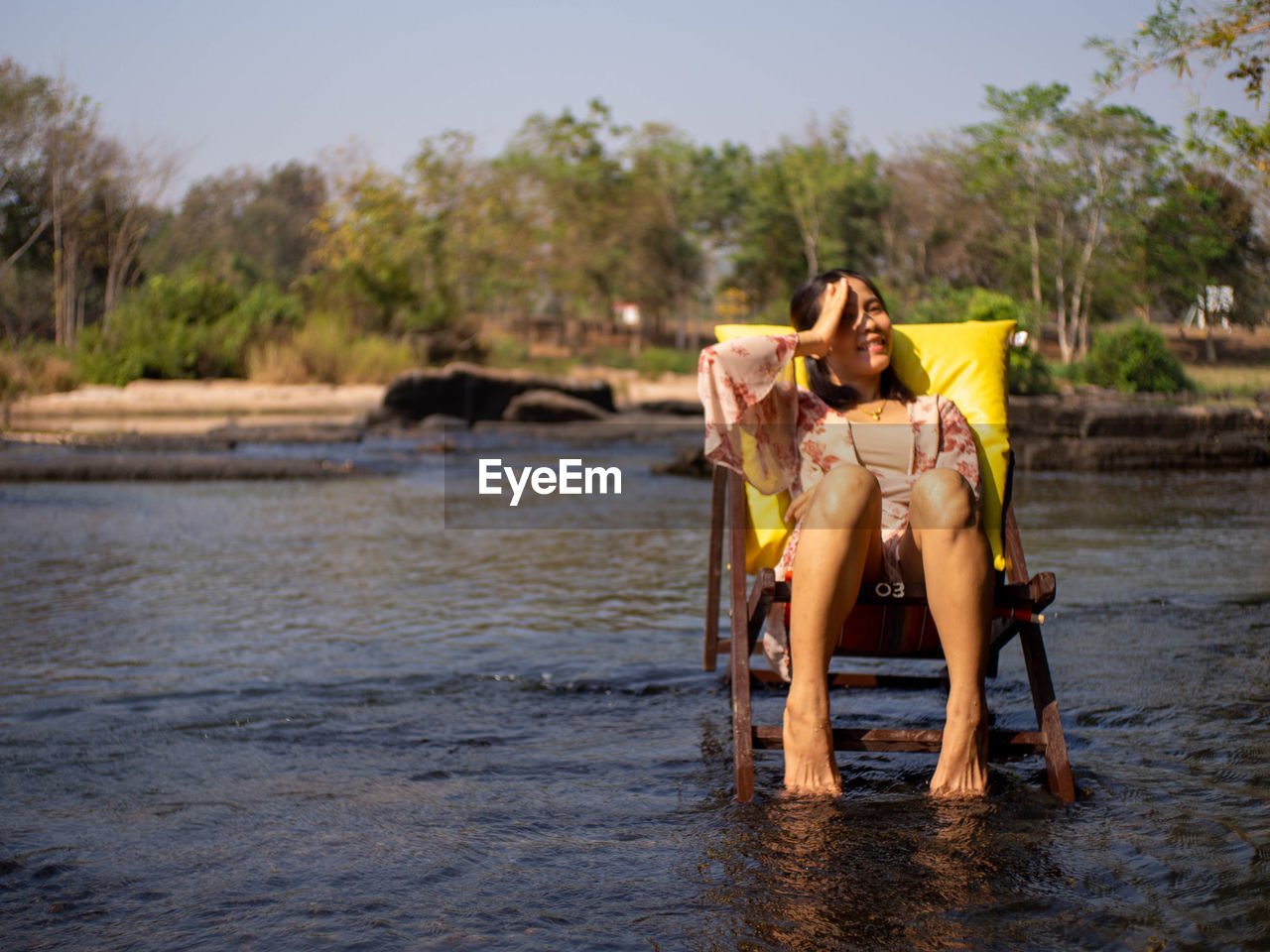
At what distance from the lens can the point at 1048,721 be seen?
269cm

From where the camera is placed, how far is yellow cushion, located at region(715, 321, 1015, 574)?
127 inches

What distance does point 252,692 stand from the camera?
145 inches

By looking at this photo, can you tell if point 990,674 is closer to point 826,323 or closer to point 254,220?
point 826,323

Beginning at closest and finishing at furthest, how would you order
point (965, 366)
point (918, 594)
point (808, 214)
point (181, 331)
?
1. point (918, 594)
2. point (965, 366)
3. point (181, 331)
4. point (808, 214)

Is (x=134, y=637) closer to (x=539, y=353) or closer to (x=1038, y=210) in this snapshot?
(x=1038, y=210)

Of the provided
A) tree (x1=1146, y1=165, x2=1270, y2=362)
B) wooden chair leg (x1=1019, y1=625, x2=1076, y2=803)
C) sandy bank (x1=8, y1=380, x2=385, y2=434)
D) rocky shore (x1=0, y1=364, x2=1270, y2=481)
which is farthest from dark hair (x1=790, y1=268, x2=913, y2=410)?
sandy bank (x1=8, y1=380, x2=385, y2=434)

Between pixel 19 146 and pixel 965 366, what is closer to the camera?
pixel 965 366

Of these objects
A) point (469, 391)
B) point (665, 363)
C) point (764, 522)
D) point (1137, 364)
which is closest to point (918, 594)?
point (764, 522)

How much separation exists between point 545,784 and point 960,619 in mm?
1035

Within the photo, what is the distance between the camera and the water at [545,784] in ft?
6.85

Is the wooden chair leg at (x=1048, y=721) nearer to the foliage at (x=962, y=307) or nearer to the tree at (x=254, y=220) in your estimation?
the foliage at (x=962, y=307)

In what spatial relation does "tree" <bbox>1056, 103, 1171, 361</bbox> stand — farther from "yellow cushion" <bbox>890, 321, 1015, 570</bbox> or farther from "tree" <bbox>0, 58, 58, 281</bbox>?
"yellow cushion" <bbox>890, 321, 1015, 570</bbox>

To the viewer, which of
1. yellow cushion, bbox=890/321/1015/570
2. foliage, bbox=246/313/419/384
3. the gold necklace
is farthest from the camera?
foliage, bbox=246/313/419/384

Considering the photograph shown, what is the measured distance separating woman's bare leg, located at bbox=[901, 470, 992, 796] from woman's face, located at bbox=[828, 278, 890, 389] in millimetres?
584
